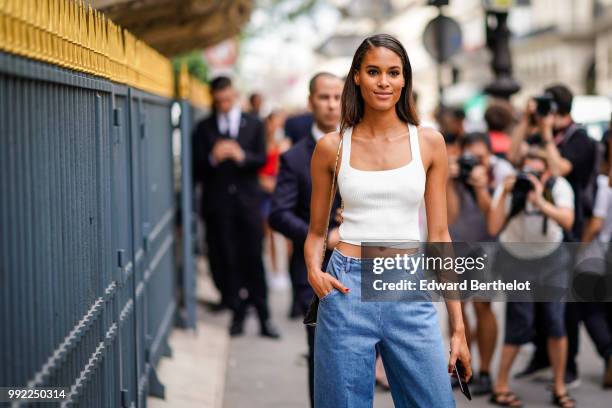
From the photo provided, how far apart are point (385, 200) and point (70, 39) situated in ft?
4.29

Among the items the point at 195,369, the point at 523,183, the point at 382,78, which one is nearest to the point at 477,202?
the point at 523,183

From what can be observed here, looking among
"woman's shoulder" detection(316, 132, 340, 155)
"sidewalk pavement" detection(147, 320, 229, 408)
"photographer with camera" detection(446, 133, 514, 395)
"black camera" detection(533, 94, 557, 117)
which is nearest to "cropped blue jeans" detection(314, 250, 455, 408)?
"woman's shoulder" detection(316, 132, 340, 155)

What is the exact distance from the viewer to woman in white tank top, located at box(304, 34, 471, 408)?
428 centimetres

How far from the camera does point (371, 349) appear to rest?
14.1 feet

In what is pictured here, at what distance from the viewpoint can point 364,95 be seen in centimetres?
443

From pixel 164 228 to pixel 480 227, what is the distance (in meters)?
2.45

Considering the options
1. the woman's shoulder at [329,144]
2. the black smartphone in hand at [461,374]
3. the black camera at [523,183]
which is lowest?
the black smartphone in hand at [461,374]

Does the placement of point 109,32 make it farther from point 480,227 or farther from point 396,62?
point 480,227

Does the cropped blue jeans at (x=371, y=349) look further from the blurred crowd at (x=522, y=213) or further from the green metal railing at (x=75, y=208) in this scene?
the blurred crowd at (x=522, y=213)

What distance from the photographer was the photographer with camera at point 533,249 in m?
7.38

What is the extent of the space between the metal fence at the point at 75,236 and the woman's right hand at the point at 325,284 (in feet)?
2.96

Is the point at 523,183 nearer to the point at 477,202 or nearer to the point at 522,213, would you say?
the point at 522,213

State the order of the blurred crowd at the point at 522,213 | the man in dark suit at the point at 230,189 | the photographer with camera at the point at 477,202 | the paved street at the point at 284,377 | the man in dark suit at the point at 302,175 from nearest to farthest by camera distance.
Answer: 1. the man in dark suit at the point at 302,175
2. the blurred crowd at the point at 522,213
3. the paved street at the point at 284,377
4. the photographer with camera at the point at 477,202
5. the man in dark suit at the point at 230,189

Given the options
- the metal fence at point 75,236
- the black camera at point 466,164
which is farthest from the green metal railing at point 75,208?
the black camera at point 466,164
